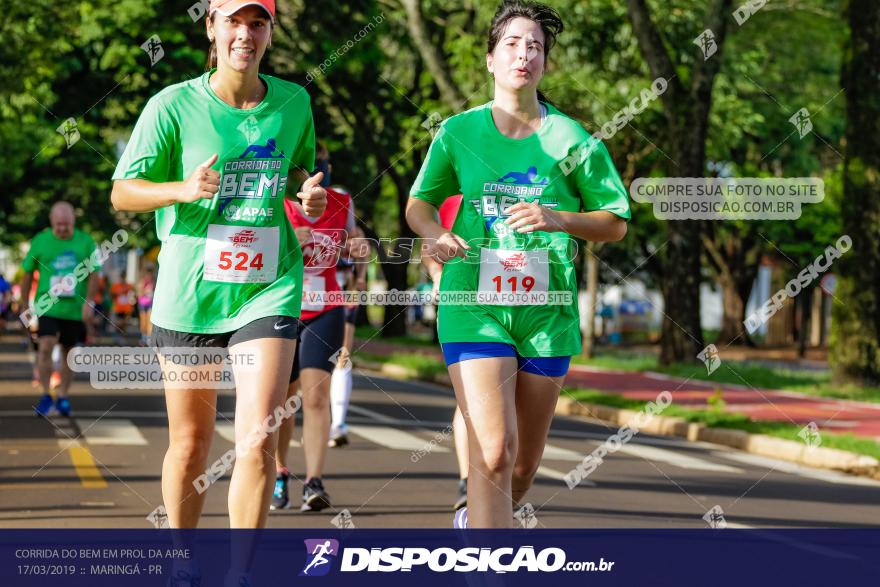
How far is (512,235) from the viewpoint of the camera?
5445 mm

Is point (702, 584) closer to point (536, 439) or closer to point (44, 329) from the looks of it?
point (536, 439)

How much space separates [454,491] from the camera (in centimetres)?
977

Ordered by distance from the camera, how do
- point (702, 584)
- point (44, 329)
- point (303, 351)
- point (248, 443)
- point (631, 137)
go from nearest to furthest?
point (248, 443)
point (702, 584)
point (303, 351)
point (44, 329)
point (631, 137)

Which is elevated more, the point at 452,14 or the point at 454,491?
the point at 452,14

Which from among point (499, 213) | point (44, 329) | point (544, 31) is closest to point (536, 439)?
point (499, 213)

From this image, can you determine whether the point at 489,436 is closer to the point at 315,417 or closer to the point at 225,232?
the point at 225,232

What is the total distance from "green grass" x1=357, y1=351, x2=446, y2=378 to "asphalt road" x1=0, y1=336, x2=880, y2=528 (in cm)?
877

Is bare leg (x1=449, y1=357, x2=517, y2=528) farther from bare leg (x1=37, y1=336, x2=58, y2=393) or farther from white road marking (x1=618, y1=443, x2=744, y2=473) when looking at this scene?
bare leg (x1=37, y1=336, x2=58, y2=393)

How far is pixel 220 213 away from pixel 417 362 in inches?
843

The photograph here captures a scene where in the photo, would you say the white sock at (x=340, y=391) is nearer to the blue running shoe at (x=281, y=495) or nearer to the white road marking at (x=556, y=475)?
the white road marking at (x=556, y=475)

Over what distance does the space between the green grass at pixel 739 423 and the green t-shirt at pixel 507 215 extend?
303 inches

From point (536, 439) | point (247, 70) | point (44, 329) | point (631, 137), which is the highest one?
point (631, 137)

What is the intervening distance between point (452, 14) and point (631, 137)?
20.7 ft

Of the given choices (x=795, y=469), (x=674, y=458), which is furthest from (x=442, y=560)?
(x=795, y=469)
